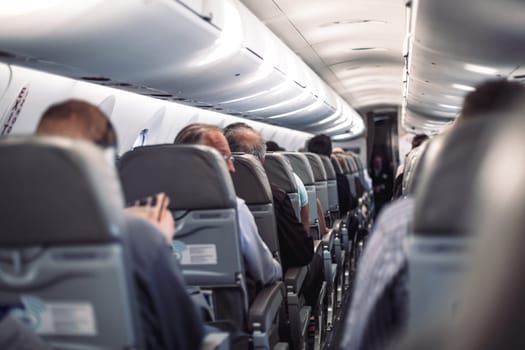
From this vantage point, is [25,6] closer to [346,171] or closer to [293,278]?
[293,278]

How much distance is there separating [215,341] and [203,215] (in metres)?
0.75

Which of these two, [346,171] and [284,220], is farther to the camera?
[346,171]

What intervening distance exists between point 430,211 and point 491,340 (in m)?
0.33

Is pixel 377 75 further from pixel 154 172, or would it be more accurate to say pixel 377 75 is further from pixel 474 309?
pixel 474 309

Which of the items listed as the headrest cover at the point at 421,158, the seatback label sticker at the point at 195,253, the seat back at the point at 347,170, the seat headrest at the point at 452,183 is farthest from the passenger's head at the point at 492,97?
the seat back at the point at 347,170

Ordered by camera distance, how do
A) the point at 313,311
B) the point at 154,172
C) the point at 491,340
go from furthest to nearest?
the point at 313,311 < the point at 154,172 < the point at 491,340

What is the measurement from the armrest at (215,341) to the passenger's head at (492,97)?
3.79 feet

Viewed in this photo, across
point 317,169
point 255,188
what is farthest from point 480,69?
point 255,188

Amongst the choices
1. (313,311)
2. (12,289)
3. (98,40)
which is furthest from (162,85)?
(12,289)

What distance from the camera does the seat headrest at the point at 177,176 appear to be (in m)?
2.77

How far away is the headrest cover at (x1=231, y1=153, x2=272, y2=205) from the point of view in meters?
3.67

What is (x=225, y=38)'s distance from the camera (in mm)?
5164

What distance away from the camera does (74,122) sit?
193 centimetres

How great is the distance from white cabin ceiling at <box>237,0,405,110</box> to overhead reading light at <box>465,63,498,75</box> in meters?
1.00
